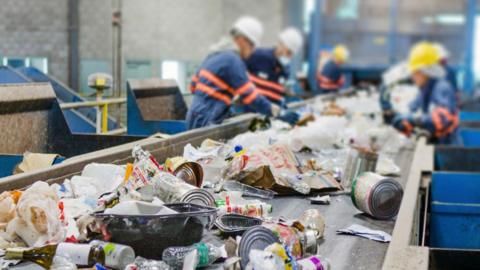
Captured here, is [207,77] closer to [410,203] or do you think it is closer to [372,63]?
[410,203]

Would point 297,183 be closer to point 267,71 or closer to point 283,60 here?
point 267,71

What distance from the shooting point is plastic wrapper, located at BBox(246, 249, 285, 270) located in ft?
5.03

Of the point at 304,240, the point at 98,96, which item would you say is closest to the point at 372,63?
the point at 98,96

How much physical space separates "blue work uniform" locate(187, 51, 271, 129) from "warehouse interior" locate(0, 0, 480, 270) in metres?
0.01

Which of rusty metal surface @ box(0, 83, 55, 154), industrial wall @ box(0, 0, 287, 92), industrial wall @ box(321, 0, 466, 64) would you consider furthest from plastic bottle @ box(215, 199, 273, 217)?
industrial wall @ box(321, 0, 466, 64)

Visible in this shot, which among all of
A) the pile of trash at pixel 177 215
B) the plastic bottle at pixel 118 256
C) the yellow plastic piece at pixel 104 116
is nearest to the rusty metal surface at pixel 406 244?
the pile of trash at pixel 177 215

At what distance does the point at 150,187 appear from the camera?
82.5 inches

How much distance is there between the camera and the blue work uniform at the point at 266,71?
6.71m

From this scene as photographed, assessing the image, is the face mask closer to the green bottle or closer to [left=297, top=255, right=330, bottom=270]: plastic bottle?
[left=297, top=255, right=330, bottom=270]: plastic bottle

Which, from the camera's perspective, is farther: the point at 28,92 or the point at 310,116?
the point at 310,116

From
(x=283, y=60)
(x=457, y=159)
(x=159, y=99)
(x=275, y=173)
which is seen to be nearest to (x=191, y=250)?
(x=275, y=173)

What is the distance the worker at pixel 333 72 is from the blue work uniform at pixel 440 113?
4789 millimetres

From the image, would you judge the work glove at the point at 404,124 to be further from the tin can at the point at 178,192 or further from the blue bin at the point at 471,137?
the tin can at the point at 178,192

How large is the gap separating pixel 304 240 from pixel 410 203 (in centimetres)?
84
